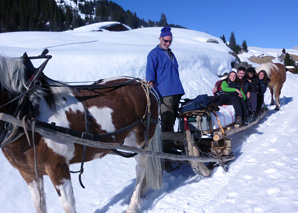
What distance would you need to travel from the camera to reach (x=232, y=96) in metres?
4.68

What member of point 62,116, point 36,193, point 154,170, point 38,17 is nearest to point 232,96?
point 154,170

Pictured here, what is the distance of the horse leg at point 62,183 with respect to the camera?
72.9 inches

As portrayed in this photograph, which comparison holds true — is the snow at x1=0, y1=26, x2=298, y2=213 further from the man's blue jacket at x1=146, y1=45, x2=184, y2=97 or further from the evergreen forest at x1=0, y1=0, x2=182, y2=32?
the evergreen forest at x1=0, y1=0, x2=182, y2=32

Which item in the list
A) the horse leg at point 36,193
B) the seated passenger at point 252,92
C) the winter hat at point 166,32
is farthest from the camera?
the seated passenger at point 252,92

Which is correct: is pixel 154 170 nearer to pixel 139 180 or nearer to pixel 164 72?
pixel 139 180

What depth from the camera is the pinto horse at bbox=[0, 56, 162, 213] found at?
5.66ft

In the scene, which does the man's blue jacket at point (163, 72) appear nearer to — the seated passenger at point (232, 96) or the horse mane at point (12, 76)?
the horse mane at point (12, 76)

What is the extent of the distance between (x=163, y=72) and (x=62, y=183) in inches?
74.4

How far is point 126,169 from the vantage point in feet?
12.2

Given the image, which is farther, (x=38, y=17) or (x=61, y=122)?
(x=38, y=17)

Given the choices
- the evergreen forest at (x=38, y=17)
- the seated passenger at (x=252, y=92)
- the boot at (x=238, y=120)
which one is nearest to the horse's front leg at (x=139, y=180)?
the boot at (x=238, y=120)

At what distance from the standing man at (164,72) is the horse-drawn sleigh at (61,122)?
0.42m

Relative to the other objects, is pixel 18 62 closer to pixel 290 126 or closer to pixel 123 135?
pixel 123 135

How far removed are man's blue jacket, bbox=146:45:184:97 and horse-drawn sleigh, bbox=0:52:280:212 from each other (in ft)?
1.35
